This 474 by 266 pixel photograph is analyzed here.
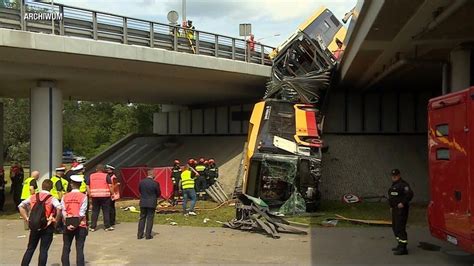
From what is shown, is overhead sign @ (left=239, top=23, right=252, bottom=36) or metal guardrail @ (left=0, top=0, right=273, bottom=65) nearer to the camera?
metal guardrail @ (left=0, top=0, right=273, bottom=65)

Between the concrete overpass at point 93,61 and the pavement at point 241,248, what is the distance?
635 centimetres

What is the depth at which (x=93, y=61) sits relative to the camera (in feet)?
60.7

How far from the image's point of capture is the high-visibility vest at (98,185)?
13289 millimetres

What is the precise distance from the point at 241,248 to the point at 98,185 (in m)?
4.46

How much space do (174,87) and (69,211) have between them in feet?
58.4

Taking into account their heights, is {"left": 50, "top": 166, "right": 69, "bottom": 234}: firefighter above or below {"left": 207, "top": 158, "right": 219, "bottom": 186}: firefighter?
above

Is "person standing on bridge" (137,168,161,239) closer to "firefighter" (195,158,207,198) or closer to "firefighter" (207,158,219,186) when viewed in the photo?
"firefighter" (195,158,207,198)

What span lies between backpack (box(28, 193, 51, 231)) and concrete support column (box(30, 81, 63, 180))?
12.4m

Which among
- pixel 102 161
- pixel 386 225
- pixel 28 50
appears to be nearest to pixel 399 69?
pixel 386 225

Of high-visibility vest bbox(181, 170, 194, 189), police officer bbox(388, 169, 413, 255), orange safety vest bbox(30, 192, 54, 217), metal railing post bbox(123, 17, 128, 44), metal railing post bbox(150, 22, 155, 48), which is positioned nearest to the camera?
orange safety vest bbox(30, 192, 54, 217)

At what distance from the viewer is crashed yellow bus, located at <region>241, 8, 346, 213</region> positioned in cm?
1622

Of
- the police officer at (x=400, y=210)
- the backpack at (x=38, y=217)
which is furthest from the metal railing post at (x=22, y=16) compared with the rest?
the police officer at (x=400, y=210)

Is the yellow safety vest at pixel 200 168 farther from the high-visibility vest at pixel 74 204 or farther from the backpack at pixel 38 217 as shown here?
the backpack at pixel 38 217

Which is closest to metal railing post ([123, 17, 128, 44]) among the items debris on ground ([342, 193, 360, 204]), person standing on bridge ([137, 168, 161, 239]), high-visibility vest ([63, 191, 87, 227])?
person standing on bridge ([137, 168, 161, 239])
